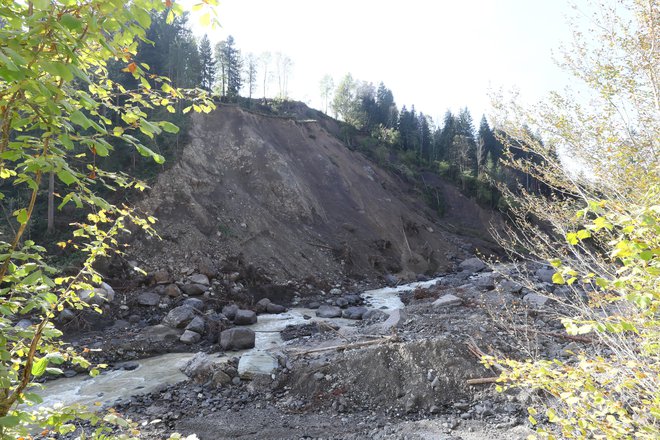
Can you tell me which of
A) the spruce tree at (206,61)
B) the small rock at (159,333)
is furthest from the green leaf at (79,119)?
the spruce tree at (206,61)

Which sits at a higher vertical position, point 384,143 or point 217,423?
point 384,143

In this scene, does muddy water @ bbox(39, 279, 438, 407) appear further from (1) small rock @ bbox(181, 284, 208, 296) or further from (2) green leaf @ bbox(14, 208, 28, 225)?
(2) green leaf @ bbox(14, 208, 28, 225)

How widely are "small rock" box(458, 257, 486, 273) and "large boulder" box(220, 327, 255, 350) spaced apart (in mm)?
23496

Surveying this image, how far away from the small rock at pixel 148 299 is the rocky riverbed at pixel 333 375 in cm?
119

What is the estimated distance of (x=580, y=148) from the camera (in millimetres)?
5699

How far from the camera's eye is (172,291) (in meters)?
17.0

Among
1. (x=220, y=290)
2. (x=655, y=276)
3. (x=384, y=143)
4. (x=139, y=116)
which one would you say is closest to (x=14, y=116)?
(x=139, y=116)

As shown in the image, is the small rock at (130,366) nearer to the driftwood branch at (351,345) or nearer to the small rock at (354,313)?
the driftwood branch at (351,345)

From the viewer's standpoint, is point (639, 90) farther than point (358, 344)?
No

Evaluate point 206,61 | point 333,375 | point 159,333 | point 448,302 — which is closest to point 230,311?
point 159,333

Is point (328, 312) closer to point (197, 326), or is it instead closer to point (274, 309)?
point (274, 309)

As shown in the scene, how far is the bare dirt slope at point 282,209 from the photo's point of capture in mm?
22344

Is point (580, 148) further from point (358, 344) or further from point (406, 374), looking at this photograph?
point (358, 344)

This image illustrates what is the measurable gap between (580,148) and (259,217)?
22.2 meters
